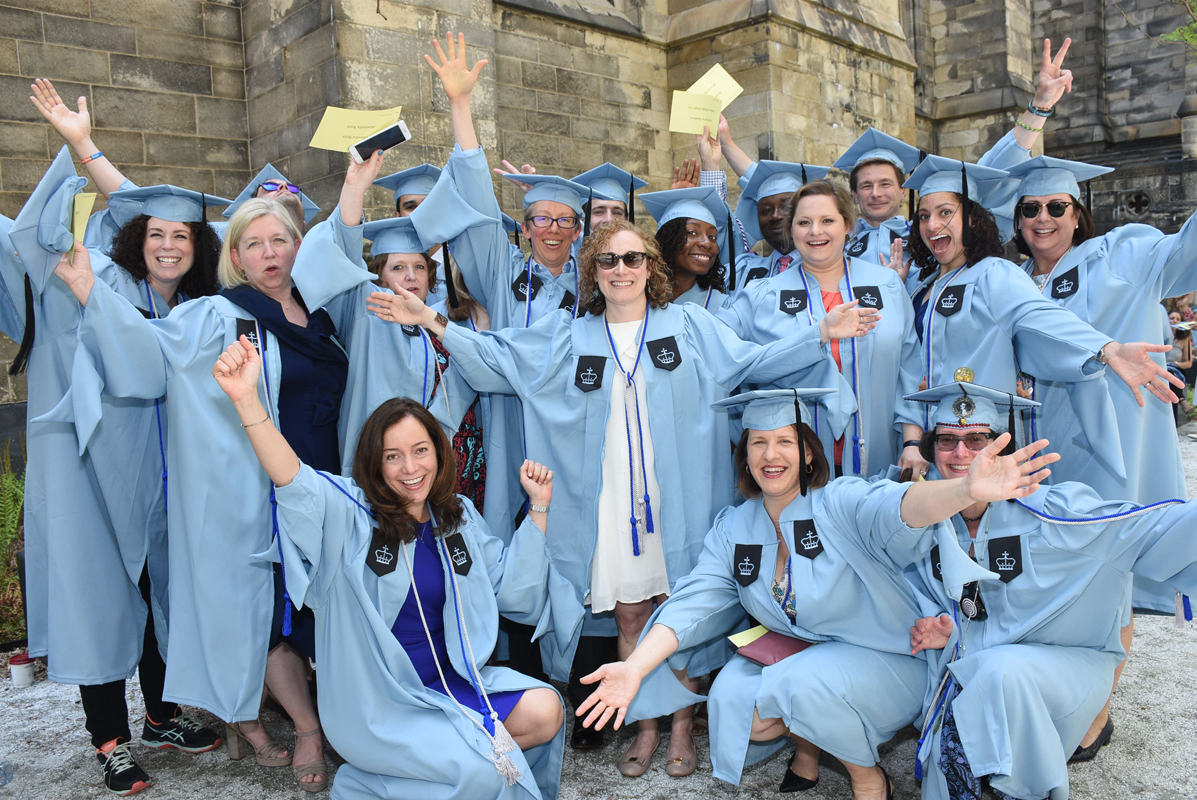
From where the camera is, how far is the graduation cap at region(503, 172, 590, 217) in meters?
3.99

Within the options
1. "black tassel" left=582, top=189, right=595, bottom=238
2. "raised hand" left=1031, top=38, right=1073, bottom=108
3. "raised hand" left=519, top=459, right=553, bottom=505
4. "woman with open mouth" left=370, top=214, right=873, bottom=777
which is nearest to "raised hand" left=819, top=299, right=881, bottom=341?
"woman with open mouth" left=370, top=214, right=873, bottom=777

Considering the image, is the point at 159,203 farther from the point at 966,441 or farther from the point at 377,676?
the point at 966,441

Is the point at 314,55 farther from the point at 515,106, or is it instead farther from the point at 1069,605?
the point at 1069,605

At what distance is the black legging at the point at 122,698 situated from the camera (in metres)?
3.28

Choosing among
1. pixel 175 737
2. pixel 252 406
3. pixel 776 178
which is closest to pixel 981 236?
pixel 776 178

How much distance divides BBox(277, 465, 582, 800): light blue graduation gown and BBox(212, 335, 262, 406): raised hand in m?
0.31

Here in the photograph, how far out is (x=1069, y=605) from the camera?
2.74 metres

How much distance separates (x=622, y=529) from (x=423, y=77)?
4.23 meters

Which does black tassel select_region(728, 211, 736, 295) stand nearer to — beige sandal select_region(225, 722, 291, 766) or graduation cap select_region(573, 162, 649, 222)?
graduation cap select_region(573, 162, 649, 222)

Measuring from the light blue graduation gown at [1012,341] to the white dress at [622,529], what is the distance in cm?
120

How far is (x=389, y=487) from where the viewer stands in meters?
2.95

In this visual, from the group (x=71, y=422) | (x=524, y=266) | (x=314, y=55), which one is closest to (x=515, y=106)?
(x=314, y=55)

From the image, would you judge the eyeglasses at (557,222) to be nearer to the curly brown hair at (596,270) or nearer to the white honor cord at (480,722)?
the curly brown hair at (596,270)

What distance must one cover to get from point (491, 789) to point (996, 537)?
1730mm
